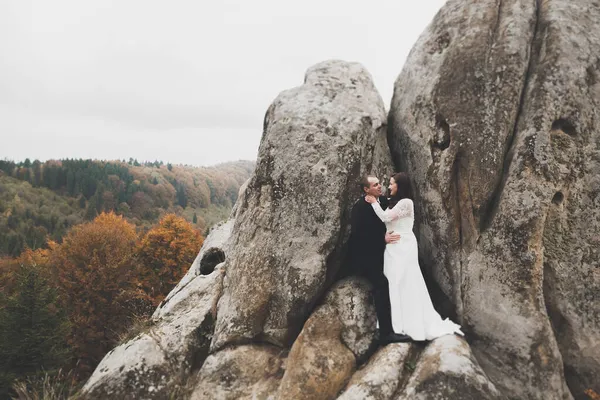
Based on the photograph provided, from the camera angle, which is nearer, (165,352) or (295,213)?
(295,213)

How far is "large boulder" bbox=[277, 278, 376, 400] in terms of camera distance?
8539 mm

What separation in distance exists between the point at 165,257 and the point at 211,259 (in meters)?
34.6

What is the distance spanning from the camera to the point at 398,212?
920cm

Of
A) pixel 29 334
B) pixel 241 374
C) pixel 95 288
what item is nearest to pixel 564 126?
pixel 241 374

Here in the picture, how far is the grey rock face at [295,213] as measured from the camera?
995cm

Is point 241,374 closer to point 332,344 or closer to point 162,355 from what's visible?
point 162,355

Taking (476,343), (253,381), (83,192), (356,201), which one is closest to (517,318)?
(476,343)

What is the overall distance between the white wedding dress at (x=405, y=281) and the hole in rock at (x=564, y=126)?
12.4 ft

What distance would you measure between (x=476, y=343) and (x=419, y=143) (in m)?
5.10

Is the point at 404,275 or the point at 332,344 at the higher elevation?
the point at 404,275

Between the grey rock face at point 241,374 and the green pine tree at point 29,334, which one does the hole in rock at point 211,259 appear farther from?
the green pine tree at point 29,334

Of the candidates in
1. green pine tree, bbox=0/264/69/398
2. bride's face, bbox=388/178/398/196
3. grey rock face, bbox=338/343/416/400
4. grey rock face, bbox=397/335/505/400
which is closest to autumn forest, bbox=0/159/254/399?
green pine tree, bbox=0/264/69/398

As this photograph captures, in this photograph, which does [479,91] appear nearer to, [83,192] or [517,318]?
[517,318]

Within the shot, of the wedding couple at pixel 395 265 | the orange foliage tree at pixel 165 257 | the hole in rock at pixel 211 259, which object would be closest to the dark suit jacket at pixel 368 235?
the wedding couple at pixel 395 265
